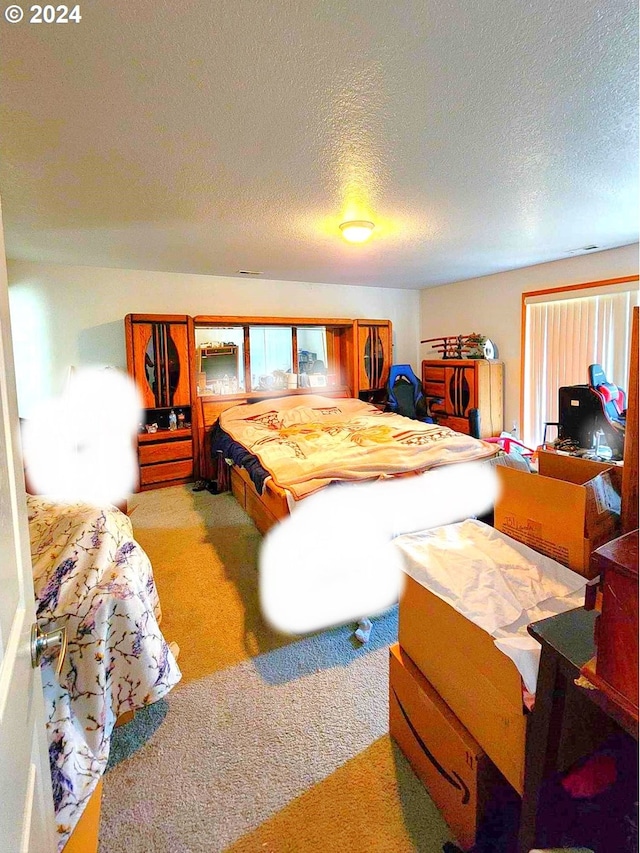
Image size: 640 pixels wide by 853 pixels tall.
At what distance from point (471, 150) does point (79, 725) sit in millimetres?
2667

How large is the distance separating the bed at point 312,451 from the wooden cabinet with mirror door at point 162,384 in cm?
43

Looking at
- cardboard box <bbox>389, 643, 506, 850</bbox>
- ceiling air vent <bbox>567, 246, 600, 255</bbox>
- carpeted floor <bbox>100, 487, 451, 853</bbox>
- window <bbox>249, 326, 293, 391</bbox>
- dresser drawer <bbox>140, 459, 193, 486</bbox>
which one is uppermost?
ceiling air vent <bbox>567, 246, 600, 255</bbox>

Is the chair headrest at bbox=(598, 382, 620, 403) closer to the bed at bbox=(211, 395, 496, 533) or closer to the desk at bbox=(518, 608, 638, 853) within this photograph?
the bed at bbox=(211, 395, 496, 533)

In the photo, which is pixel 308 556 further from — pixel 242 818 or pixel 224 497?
pixel 224 497

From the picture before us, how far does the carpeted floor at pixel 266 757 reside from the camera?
122 centimetres

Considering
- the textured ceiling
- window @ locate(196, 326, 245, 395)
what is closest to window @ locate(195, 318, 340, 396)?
window @ locate(196, 326, 245, 395)

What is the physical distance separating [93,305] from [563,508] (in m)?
4.46

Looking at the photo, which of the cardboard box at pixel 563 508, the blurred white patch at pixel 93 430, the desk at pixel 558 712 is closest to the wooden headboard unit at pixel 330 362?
the blurred white patch at pixel 93 430

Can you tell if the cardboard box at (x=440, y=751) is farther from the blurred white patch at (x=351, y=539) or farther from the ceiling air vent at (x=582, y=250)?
the ceiling air vent at (x=582, y=250)

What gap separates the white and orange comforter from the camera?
244cm

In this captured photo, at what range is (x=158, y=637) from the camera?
5.01 feet

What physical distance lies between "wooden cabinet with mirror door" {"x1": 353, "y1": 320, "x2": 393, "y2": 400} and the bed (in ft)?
3.47

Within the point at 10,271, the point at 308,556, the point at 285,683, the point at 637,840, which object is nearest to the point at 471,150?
the point at 308,556

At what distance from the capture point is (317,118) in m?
1.55
